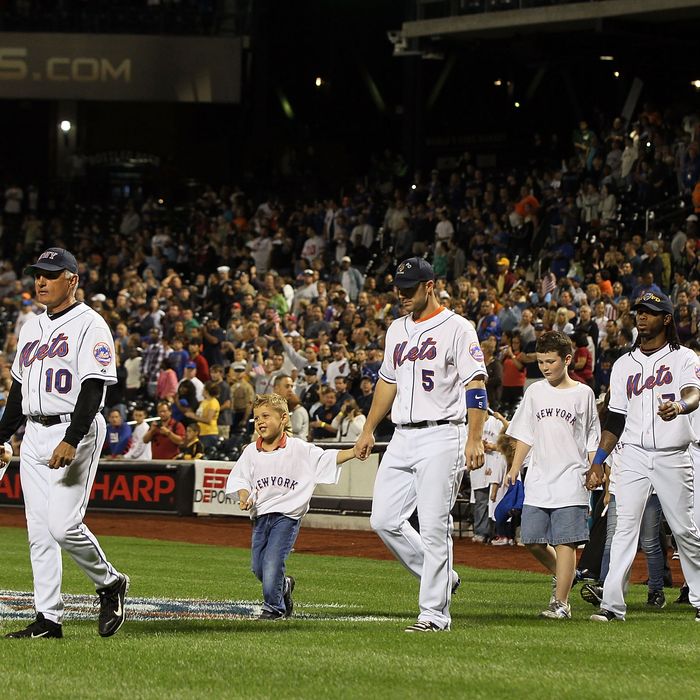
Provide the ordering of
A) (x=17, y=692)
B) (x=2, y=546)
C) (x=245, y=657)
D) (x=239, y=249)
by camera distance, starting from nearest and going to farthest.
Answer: (x=17, y=692) → (x=245, y=657) → (x=2, y=546) → (x=239, y=249)

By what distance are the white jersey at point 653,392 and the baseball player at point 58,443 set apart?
333 centimetres

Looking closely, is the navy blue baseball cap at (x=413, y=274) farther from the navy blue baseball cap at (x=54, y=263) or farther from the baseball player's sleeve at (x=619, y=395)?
the navy blue baseball cap at (x=54, y=263)

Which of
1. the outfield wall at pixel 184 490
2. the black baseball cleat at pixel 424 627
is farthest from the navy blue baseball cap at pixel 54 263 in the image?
the outfield wall at pixel 184 490

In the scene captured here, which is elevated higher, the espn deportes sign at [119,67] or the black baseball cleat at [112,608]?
the espn deportes sign at [119,67]

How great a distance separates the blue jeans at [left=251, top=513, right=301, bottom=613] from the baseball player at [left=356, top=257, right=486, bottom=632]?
0.82m

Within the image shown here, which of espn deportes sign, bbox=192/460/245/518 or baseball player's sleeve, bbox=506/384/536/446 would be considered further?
espn deportes sign, bbox=192/460/245/518

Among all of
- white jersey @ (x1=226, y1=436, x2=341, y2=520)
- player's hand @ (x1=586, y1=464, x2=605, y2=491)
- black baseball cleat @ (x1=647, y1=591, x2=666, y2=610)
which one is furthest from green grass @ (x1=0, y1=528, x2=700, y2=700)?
player's hand @ (x1=586, y1=464, x2=605, y2=491)

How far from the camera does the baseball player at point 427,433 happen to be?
786cm

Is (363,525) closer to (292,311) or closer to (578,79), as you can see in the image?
(292,311)

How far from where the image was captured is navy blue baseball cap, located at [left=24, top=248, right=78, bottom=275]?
24.6ft

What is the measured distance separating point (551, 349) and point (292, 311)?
1714 centimetres

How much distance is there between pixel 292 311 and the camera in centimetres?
2620

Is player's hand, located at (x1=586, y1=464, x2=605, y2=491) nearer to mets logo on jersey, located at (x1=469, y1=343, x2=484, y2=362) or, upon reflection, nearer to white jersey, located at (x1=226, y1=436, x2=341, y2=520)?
mets logo on jersey, located at (x1=469, y1=343, x2=484, y2=362)

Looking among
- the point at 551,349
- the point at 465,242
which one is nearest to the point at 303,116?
the point at 465,242
